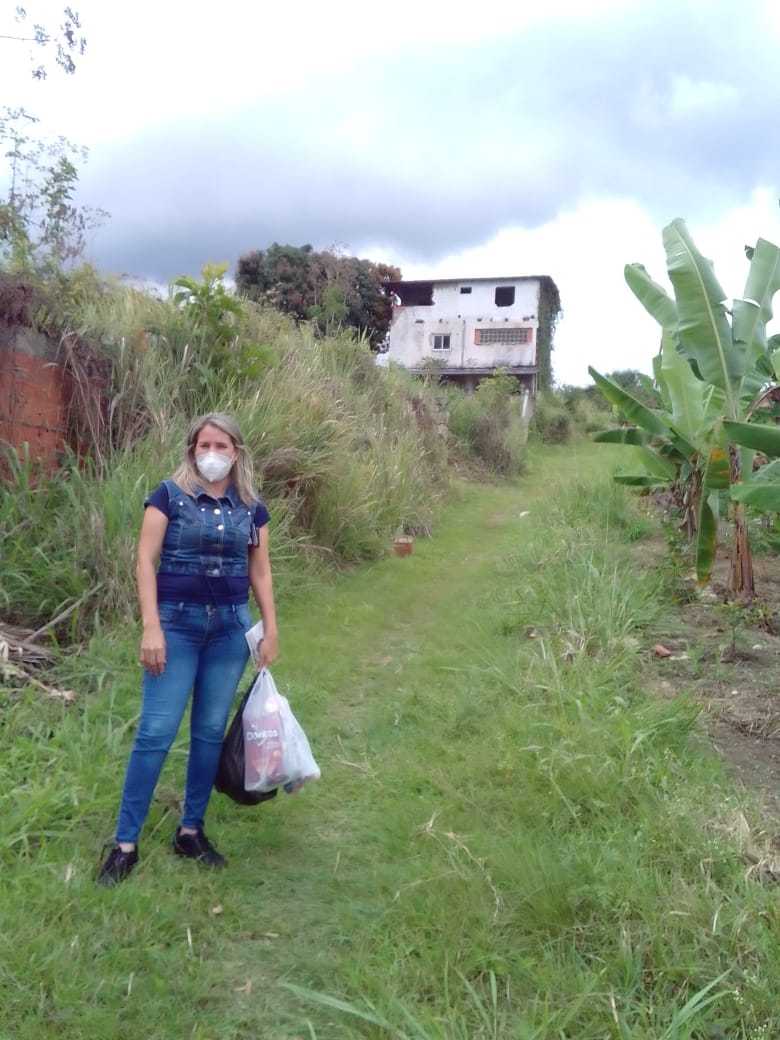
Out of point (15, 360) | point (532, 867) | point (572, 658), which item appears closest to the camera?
point (532, 867)

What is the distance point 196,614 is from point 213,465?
0.62m

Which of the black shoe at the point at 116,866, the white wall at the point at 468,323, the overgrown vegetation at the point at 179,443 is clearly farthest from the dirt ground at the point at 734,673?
the white wall at the point at 468,323

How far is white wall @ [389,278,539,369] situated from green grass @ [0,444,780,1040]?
94.2 ft

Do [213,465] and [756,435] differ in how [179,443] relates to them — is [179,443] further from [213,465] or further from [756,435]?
[756,435]

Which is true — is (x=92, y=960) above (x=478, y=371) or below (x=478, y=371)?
below

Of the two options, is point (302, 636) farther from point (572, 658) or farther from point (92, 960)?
point (92, 960)

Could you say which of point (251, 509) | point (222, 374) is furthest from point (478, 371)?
point (251, 509)

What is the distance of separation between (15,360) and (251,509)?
3.41 metres

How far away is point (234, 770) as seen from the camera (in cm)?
377

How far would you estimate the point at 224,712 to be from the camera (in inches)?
149

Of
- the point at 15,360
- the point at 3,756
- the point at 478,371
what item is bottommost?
the point at 3,756

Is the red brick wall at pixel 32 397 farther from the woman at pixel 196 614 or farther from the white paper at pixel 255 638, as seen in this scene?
the white paper at pixel 255 638

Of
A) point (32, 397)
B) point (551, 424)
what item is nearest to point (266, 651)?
point (32, 397)

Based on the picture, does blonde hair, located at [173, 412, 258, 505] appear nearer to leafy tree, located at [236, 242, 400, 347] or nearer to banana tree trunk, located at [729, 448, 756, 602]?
banana tree trunk, located at [729, 448, 756, 602]
